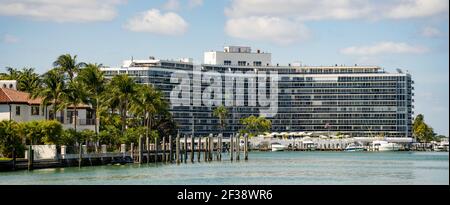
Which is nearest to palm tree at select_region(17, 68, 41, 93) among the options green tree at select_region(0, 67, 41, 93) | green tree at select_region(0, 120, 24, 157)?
green tree at select_region(0, 67, 41, 93)

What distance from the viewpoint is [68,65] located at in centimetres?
12056

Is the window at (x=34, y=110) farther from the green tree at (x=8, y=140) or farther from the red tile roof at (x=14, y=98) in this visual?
the green tree at (x=8, y=140)

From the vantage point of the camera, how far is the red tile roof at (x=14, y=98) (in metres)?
94.6

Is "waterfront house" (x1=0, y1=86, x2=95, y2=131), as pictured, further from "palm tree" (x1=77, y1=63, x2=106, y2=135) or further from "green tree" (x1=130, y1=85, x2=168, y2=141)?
"green tree" (x1=130, y1=85, x2=168, y2=141)

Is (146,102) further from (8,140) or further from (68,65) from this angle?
(8,140)

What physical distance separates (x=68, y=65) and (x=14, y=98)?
25179mm

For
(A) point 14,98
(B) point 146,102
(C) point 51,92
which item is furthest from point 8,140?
(B) point 146,102

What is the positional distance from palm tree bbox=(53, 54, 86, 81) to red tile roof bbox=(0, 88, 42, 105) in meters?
18.9

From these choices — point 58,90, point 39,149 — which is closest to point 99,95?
point 58,90
